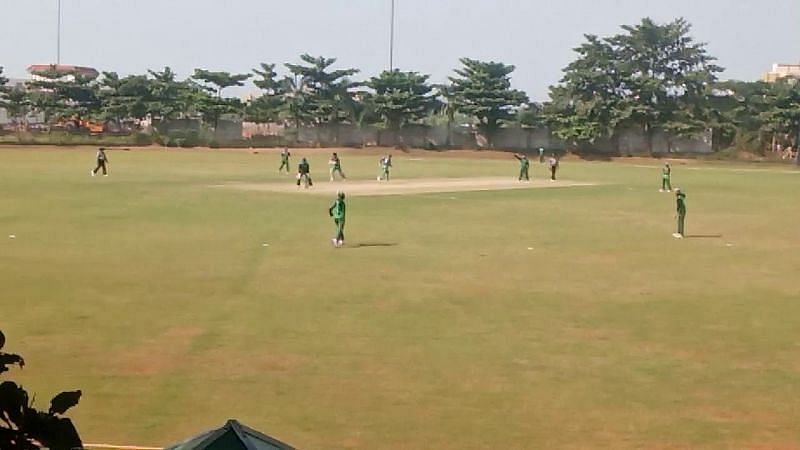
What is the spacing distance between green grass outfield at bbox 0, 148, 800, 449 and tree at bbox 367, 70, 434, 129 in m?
59.5

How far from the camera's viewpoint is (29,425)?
2861mm

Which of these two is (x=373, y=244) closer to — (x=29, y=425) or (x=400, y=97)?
(x=29, y=425)

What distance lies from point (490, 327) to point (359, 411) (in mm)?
4839

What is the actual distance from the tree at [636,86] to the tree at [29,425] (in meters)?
88.8

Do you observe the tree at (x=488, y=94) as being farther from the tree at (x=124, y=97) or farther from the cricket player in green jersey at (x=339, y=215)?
the cricket player in green jersey at (x=339, y=215)

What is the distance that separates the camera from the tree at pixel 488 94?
306 ft

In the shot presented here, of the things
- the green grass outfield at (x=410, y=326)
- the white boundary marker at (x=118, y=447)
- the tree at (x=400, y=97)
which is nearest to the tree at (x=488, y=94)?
the tree at (x=400, y=97)

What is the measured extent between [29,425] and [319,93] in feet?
307

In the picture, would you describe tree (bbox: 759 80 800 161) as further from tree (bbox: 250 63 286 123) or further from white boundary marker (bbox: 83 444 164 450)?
white boundary marker (bbox: 83 444 164 450)

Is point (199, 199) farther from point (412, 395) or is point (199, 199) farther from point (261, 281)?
point (412, 395)

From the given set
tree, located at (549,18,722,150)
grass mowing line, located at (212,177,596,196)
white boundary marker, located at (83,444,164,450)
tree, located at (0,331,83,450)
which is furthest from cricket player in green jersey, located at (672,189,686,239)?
tree, located at (549,18,722,150)

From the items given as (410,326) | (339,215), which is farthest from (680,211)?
(410,326)

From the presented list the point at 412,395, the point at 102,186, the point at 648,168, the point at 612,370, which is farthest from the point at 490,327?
the point at 648,168

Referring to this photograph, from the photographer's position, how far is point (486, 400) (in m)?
11.4
